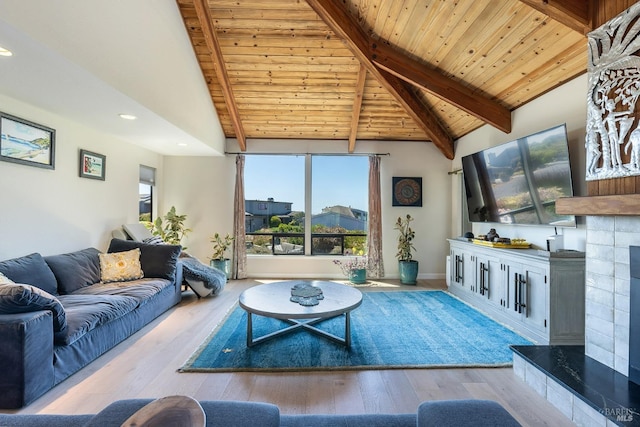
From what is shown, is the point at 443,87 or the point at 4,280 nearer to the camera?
the point at 4,280

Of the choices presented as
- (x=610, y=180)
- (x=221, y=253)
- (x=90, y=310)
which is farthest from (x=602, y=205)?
(x=221, y=253)

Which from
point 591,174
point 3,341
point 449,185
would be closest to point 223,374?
point 3,341

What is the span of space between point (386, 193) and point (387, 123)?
4.12 feet

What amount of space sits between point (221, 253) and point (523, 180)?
15.2ft

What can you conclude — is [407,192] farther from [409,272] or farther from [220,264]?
[220,264]

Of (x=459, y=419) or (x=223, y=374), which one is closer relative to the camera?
(x=459, y=419)

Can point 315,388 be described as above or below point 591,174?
below

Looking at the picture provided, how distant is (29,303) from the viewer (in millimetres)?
2076

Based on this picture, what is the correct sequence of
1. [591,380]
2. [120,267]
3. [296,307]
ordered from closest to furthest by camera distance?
[591,380] → [296,307] → [120,267]

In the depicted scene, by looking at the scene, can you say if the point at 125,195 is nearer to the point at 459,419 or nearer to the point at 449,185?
the point at 459,419

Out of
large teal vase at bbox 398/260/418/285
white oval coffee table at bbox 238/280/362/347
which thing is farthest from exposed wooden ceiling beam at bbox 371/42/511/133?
white oval coffee table at bbox 238/280/362/347

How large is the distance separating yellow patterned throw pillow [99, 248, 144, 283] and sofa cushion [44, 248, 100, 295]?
0.23 feet

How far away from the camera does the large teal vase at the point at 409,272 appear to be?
5281mm

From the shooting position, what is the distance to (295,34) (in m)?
4.01
